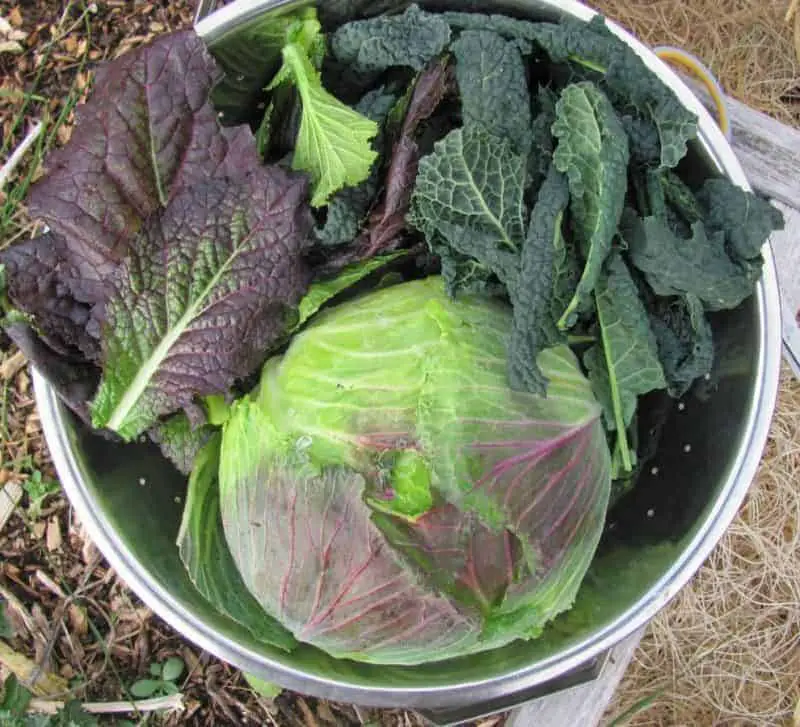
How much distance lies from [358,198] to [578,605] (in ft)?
2.35

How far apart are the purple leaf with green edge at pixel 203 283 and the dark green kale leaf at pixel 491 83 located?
25 centimetres

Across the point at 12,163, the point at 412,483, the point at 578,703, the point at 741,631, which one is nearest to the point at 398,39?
the point at 412,483

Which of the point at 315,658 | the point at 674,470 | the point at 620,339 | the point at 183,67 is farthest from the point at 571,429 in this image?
the point at 183,67

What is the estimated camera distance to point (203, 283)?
1189 mm

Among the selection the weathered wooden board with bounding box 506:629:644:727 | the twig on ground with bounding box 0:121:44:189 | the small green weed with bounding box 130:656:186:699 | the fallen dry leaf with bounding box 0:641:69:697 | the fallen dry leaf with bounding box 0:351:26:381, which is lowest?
the weathered wooden board with bounding box 506:629:644:727

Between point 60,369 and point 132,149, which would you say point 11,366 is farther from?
point 132,149

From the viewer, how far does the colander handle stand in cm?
143

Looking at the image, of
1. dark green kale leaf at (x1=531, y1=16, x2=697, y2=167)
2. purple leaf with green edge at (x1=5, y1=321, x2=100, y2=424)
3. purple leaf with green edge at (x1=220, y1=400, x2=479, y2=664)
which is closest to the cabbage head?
purple leaf with green edge at (x1=220, y1=400, x2=479, y2=664)

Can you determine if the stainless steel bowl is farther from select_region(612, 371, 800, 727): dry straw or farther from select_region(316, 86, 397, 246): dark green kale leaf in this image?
select_region(612, 371, 800, 727): dry straw

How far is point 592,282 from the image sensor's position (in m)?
1.16

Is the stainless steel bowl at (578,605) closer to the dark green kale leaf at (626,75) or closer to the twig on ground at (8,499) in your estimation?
the dark green kale leaf at (626,75)

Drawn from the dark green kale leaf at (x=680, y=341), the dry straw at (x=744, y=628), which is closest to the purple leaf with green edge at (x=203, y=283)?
the dark green kale leaf at (x=680, y=341)

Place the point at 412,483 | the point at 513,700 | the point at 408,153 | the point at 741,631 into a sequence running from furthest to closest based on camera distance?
the point at 741,631
the point at 513,700
the point at 408,153
the point at 412,483

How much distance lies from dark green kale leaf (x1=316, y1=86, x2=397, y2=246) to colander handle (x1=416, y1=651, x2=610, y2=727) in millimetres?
761
